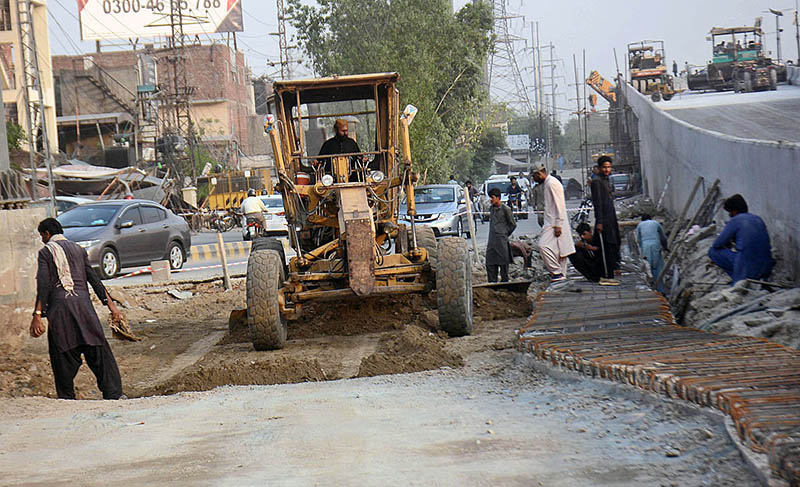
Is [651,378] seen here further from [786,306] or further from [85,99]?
[85,99]

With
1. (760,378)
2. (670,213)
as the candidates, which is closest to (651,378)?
(760,378)

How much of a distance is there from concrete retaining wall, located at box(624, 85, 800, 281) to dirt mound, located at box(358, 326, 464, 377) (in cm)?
426

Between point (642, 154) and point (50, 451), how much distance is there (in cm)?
3786

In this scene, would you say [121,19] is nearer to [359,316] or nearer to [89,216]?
[89,216]

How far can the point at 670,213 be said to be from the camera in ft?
81.5

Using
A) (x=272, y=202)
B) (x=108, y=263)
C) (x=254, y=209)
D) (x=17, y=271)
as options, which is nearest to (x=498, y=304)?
(x=17, y=271)

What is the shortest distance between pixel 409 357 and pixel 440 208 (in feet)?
53.6

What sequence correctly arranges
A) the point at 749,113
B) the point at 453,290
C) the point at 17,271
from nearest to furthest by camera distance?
1. the point at 453,290
2. the point at 17,271
3. the point at 749,113

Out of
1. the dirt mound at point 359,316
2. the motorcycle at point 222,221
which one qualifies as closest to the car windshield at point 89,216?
the dirt mound at point 359,316

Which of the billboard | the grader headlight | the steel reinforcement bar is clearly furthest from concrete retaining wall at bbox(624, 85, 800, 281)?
the billboard

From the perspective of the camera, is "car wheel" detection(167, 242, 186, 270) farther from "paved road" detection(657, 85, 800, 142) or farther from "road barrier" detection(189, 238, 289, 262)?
"paved road" detection(657, 85, 800, 142)

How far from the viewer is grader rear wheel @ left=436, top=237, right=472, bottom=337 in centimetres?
955

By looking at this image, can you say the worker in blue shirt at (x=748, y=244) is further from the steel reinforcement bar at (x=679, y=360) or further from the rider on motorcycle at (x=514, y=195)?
the rider on motorcycle at (x=514, y=195)

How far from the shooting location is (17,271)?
11391 mm
